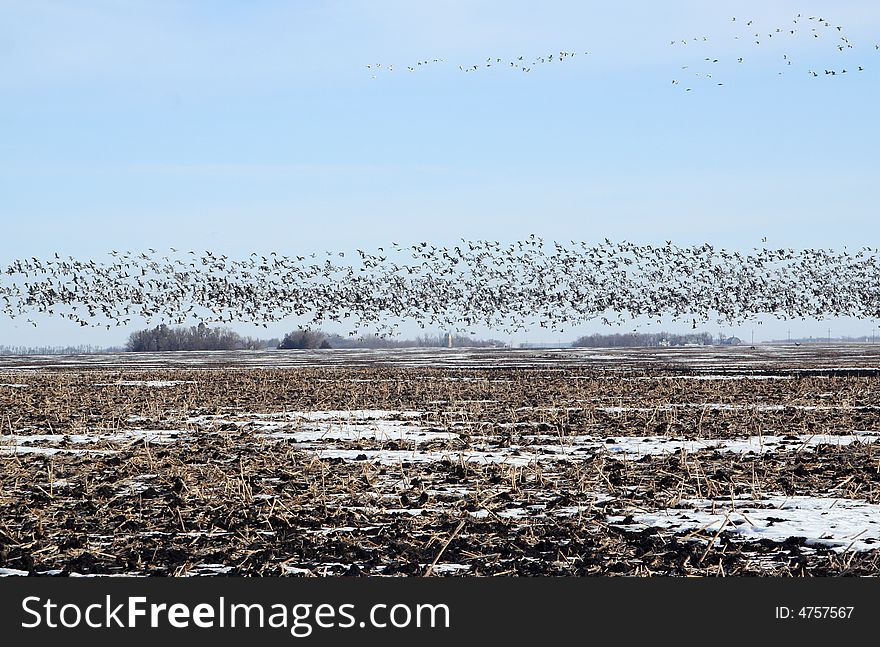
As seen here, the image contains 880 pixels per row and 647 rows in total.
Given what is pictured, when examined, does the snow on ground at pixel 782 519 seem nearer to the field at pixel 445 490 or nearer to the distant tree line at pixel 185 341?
the field at pixel 445 490

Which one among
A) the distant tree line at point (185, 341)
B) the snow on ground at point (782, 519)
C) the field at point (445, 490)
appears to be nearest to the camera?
the field at point (445, 490)

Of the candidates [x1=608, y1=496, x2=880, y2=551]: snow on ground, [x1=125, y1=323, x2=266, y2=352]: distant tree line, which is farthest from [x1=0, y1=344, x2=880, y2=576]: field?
[x1=125, y1=323, x2=266, y2=352]: distant tree line

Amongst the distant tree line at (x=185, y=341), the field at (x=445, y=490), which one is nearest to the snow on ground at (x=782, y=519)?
the field at (x=445, y=490)

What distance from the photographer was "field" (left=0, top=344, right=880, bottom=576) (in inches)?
311

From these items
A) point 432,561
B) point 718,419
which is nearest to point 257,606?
point 432,561

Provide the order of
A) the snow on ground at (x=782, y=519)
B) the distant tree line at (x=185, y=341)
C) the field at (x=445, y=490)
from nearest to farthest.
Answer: the field at (x=445, y=490)
the snow on ground at (x=782, y=519)
the distant tree line at (x=185, y=341)

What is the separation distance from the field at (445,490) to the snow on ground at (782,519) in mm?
39

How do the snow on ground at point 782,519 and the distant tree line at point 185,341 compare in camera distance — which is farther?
the distant tree line at point 185,341

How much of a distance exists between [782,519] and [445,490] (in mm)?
3548

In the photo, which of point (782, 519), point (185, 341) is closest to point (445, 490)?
point (782, 519)

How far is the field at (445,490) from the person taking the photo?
7910 mm

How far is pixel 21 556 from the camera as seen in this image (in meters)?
8.02

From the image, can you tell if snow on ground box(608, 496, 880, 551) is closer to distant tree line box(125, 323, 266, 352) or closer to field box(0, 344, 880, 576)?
field box(0, 344, 880, 576)

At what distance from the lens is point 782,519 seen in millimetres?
9234
